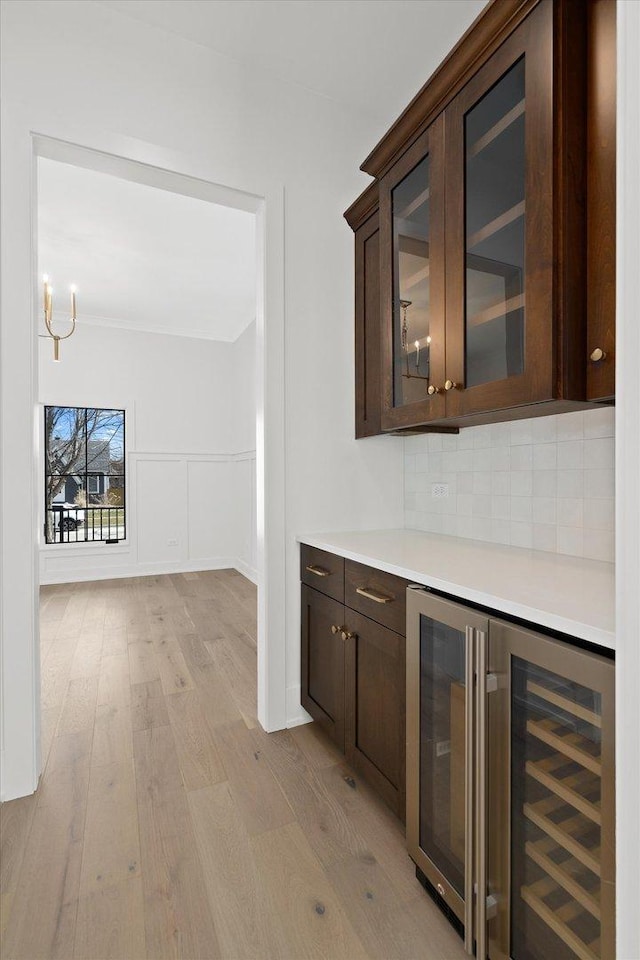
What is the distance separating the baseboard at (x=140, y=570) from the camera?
5.16m

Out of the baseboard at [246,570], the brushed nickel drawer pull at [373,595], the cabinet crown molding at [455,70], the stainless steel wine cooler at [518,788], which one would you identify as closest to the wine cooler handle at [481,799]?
the stainless steel wine cooler at [518,788]

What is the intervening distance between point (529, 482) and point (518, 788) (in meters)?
1.02

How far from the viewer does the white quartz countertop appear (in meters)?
0.89

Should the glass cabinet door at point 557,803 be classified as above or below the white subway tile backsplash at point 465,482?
below

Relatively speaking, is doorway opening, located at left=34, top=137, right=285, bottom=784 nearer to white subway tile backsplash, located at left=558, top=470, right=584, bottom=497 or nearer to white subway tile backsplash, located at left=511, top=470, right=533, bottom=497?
white subway tile backsplash, located at left=511, top=470, right=533, bottom=497

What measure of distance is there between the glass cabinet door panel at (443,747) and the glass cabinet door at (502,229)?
2.19ft

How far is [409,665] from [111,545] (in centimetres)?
482

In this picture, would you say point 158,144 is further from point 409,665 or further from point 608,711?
point 608,711

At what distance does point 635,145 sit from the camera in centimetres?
69

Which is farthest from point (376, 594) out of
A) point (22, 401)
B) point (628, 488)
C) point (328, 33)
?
point (328, 33)

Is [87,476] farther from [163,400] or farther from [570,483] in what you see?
[570,483]

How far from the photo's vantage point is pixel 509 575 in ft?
4.07

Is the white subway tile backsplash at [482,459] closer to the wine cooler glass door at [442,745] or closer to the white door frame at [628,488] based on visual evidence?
the wine cooler glass door at [442,745]

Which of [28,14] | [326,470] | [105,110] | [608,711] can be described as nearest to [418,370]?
[326,470]
